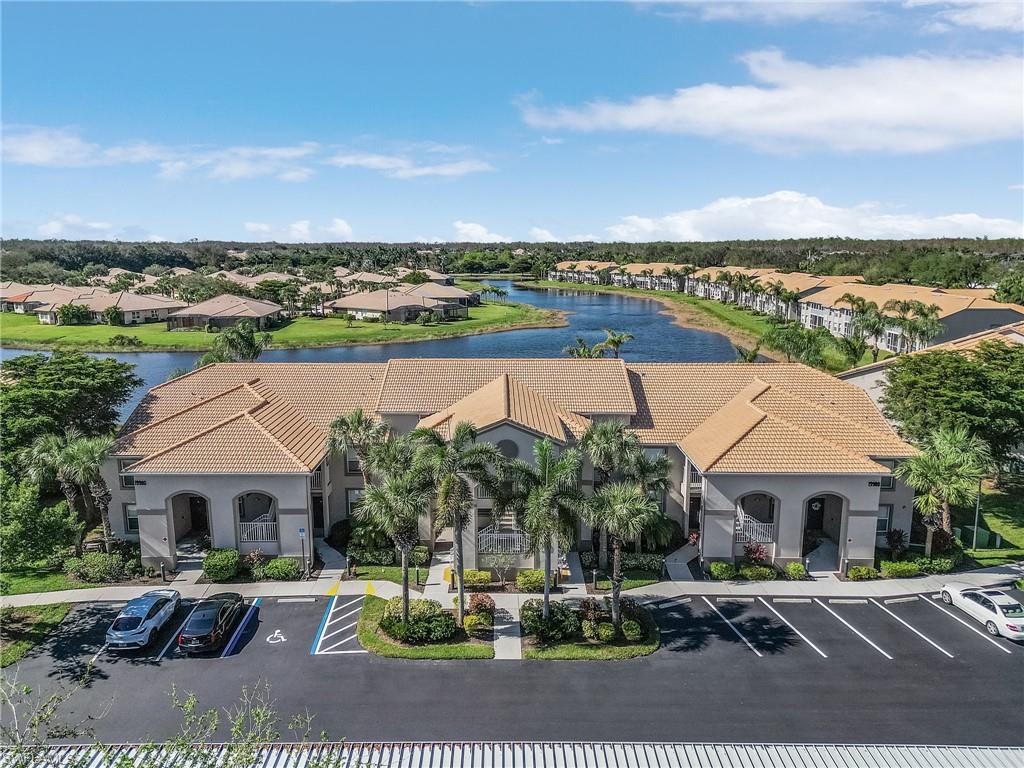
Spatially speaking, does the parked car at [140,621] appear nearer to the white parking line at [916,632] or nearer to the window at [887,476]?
the white parking line at [916,632]

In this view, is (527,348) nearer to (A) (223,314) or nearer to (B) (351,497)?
(A) (223,314)

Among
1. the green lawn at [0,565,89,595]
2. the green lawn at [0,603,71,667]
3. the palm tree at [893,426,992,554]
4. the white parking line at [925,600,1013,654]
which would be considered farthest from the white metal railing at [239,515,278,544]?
the palm tree at [893,426,992,554]

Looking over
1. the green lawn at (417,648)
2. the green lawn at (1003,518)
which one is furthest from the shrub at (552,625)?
the green lawn at (1003,518)

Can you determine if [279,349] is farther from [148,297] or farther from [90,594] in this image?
[90,594]

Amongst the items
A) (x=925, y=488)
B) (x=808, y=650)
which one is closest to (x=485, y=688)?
(x=808, y=650)

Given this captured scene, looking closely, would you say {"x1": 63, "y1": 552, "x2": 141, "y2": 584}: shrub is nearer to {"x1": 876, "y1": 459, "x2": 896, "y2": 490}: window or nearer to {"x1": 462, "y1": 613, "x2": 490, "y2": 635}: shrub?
{"x1": 462, "y1": 613, "x2": 490, "y2": 635}: shrub
